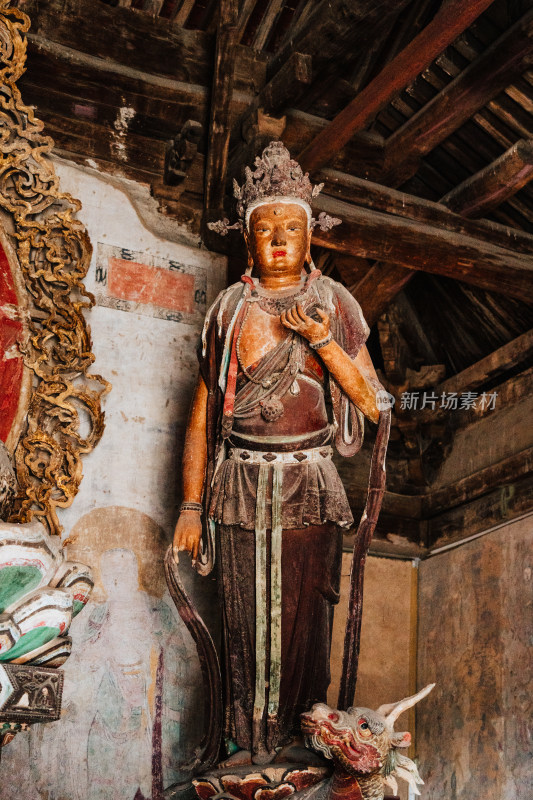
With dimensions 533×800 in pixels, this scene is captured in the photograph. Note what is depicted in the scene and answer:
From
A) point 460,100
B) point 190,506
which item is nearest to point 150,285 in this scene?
point 190,506

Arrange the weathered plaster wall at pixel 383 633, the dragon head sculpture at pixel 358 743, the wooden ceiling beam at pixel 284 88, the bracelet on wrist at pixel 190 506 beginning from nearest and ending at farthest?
the dragon head sculpture at pixel 358 743 < the bracelet on wrist at pixel 190 506 < the wooden ceiling beam at pixel 284 88 < the weathered plaster wall at pixel 383 633

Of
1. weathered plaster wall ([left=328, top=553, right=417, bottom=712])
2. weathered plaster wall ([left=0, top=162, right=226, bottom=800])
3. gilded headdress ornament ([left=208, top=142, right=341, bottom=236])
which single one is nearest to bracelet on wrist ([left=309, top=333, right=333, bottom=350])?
gilded headdress ornament ([left=208, top=142, right=341, bottom=236])

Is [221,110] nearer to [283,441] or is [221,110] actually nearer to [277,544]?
[283,441]

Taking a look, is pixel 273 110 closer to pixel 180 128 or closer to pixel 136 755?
pixel 180 128

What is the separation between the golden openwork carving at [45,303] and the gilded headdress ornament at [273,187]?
802mm

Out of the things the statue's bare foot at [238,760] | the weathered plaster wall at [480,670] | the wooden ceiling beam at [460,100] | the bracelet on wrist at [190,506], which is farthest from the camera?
the weathered plaster wall at [480,670]

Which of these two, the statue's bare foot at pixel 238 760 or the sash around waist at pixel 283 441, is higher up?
the sash around waist at pixel 283 441

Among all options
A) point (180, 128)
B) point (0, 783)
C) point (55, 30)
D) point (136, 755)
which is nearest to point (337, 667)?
point (136, 755)

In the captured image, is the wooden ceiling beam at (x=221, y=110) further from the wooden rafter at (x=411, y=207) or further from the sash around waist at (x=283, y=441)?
the sash around waist at (x=283, y=441)

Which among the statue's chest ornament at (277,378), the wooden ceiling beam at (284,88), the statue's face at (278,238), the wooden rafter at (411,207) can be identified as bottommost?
the statue's chest ornament at (277,378)

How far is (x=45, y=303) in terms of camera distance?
4.45 metres

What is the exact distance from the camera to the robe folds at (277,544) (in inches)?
143

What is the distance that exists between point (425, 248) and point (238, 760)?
2.85 meters

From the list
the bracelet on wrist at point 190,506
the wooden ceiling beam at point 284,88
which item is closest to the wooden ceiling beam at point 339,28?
the wooden ceiling beam at point 284,88
